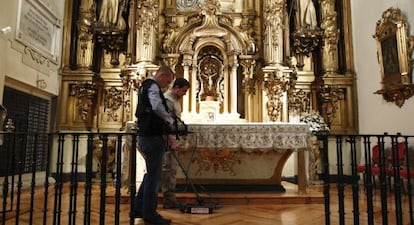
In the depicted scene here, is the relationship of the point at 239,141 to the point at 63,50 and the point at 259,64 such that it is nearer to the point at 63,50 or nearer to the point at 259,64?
the point at 259,64

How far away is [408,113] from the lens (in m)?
5.81

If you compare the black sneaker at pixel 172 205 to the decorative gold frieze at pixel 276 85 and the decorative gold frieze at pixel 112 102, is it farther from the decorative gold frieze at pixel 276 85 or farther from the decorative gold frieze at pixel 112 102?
the decorative gold frieze at pixel 112 102

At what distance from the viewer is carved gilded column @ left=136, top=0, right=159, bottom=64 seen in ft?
22.5

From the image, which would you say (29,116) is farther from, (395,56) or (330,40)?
(395,56)

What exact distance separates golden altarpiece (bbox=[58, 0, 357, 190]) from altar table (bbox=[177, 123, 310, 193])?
1706 millimetres

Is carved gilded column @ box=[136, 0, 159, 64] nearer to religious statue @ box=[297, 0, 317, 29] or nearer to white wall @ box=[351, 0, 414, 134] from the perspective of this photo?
religious statue @ box=[297, 0, 317, 29]

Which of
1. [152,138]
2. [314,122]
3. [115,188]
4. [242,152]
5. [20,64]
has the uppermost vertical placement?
[20,64]

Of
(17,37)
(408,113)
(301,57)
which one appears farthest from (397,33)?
(17,37)

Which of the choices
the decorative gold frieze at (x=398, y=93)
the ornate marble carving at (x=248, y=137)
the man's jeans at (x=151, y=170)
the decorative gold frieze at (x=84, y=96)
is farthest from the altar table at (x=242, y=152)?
the decorative gold frieze at (x=84, y=96)

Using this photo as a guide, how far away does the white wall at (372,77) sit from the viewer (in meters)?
5.92

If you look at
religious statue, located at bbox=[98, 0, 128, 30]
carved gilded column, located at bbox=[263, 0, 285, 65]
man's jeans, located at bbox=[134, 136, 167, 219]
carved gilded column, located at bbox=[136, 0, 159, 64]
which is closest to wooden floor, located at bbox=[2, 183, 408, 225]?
man's jeans, located at bbox=[134, 136, 167, 219]

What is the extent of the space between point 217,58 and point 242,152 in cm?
288

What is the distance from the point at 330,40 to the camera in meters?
7.48

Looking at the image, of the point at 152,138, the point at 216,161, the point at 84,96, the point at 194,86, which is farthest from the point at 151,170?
the point at 84,96
